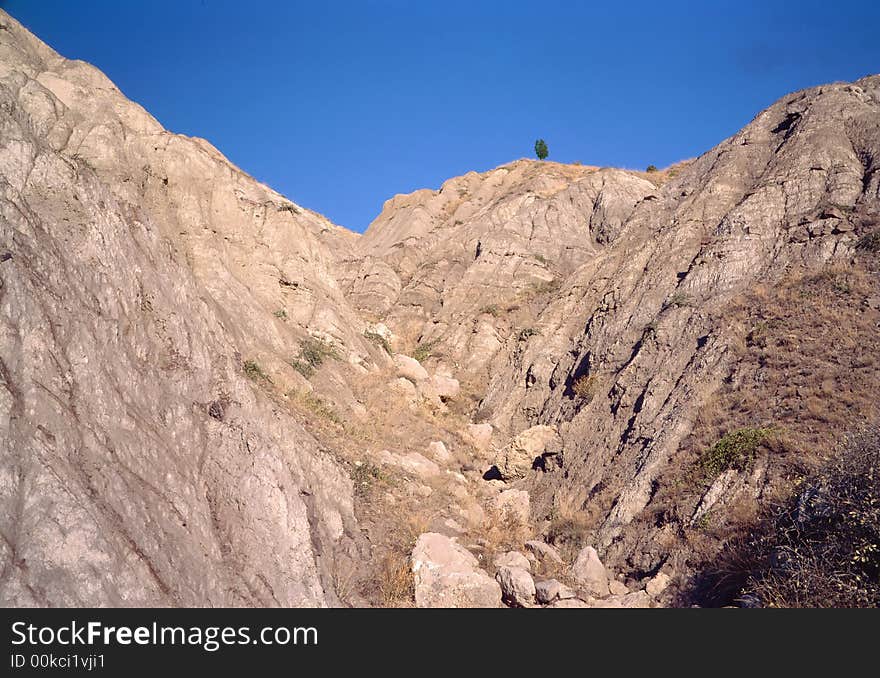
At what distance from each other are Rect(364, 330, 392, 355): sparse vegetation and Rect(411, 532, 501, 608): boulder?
35.9 ft

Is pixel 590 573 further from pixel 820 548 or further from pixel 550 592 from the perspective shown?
pixel 820 548

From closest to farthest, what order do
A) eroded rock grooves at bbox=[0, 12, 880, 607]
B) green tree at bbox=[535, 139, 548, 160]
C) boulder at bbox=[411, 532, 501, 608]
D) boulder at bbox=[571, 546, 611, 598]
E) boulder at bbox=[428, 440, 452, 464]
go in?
eroded rock grooves at bbox=[0, 12, 880, 607] → boulder at bbox=[411, 532, 501, 608] → boulder at bbox=[571, 546, 611, 598] → boulder at bbox=[428, 440, 452, 464] → green tree at bbox=[535, 139, 548, 160]

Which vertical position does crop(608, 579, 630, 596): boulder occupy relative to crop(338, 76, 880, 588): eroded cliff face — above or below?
below

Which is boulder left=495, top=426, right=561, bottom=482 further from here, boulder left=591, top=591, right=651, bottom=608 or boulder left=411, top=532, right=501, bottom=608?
boulder left=591, top=591, right=651, bottom=608

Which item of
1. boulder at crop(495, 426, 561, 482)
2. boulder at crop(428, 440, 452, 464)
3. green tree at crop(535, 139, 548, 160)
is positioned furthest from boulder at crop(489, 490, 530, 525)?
green tree at crop(535, 139, 548, 160)

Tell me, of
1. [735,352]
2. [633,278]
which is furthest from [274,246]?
[735,352]

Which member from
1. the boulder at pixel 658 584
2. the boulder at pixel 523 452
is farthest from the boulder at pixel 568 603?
the boulder at pixel 523 452

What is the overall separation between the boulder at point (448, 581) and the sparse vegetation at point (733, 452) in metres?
5.68

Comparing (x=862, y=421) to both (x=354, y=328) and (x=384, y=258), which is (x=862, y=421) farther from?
(x=384, y=258)

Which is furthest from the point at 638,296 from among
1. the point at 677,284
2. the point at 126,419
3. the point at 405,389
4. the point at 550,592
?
the point at 126,419

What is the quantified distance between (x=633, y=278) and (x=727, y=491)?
11.9 metres

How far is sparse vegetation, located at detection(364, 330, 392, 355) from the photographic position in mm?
22780

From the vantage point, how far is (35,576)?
6.93m

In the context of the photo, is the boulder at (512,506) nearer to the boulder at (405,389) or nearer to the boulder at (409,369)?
the boulder at (405,389)
